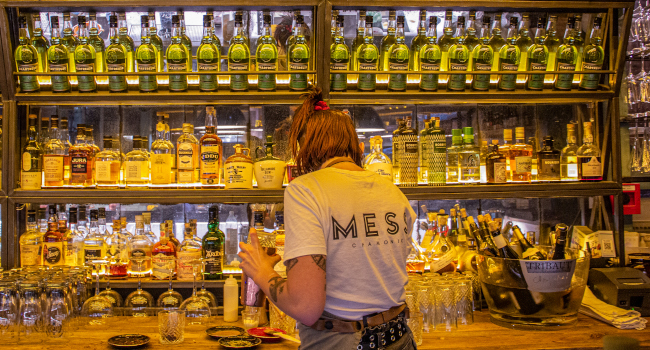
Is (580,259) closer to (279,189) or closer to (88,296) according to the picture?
(279,189)

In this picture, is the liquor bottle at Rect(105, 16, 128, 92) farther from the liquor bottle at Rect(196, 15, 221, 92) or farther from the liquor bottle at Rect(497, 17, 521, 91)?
the liquor bottle at Rect(497, 17, 521, 91)

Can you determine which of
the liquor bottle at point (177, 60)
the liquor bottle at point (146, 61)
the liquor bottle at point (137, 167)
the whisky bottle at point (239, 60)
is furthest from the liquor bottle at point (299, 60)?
the liquor bottle at point (137, 167)

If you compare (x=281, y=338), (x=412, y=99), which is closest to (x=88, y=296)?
(x=281, y=338)

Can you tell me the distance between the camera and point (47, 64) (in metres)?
2.54

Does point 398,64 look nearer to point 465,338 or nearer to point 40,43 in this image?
point 465,338

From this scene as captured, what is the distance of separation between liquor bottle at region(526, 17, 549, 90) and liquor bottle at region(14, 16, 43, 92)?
8.01ft

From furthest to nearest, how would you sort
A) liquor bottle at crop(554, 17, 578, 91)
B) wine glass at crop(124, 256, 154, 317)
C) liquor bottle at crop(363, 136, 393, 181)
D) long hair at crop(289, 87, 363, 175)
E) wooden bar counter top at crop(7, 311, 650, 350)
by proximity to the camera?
liquor bottle at crop(554, 17, 578, 91), liquor bottle at crop(363, 136, 393, 181), wine glass at crop(124, 256, 154, 317), wooden bar counter top at crop(7, 311, 650, 350), long hair at crop(289, 87, 363, 175)

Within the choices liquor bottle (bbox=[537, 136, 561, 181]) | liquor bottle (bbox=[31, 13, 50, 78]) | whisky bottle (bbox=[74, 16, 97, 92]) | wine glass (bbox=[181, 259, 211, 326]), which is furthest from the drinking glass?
liquor bottle (bbox=[537, 136, 561, 181])

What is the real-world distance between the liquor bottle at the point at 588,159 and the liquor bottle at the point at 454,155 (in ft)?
2.03

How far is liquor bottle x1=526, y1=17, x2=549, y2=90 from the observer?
257 centimetres

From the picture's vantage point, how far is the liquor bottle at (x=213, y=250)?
2.47m

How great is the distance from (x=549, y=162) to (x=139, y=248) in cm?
209

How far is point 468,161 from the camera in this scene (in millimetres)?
2605

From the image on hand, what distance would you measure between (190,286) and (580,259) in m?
1.76
